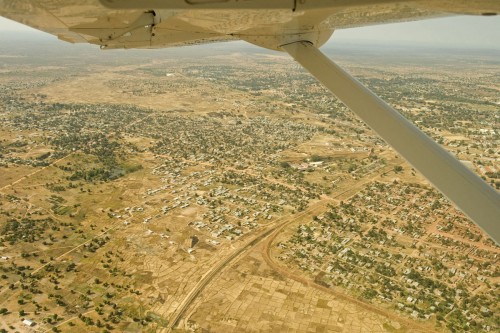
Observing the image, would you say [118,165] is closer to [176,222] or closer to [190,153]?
[190,153]

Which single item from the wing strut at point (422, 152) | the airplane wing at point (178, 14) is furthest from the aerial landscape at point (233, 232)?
the airplane wing at point (178, 14)

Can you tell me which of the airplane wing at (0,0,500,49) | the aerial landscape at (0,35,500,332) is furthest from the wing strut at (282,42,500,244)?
the aerial landscape at (0,35,500,332)

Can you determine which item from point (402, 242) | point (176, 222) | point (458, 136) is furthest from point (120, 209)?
point (458, 136)

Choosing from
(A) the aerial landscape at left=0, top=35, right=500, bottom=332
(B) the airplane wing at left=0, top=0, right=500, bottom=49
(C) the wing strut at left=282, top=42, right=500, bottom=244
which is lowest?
(A) the aerial landscape at left=0, top=35, right=500, bottom=332

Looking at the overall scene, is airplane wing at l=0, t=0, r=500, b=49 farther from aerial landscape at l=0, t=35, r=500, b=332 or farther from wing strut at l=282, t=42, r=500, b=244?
aerial landscape at l=0, t=35, r=500, b=332

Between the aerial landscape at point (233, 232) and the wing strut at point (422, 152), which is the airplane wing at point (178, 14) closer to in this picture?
the wing strut at point (422, 152)

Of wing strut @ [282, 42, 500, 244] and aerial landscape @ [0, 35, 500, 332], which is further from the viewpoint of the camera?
aerial landscape @ [0, 35, 500, 332]
